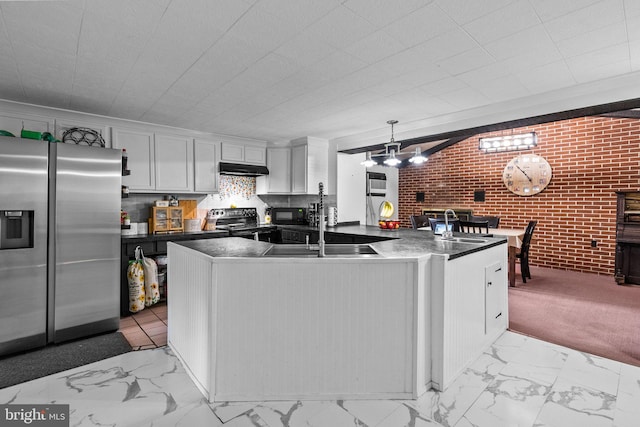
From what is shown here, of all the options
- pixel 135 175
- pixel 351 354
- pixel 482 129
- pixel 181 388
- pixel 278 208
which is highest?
pixel 482 129

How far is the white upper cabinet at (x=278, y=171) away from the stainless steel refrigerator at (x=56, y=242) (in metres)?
2.38

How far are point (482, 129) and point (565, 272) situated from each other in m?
3.21

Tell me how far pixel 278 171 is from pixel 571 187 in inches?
180

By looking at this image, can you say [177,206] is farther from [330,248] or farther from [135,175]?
[330,248]

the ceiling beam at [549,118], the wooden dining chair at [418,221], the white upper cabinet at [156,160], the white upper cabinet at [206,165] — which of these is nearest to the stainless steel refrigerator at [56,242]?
the white upper cabinet at [156,160]

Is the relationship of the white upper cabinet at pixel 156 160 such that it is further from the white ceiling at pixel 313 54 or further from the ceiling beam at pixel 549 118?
the ceiling beam at pixel 549 118

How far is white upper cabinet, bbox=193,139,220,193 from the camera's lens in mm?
4504

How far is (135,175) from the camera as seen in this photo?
13.1ft

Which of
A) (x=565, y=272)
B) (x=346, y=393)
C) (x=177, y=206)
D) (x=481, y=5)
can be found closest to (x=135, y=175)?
(x=177, y=206)

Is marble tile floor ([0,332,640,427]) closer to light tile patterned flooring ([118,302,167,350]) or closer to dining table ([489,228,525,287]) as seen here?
light tile patterned flooring ([118,302,167,350])

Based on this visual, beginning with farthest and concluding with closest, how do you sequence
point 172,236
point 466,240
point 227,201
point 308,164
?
point 227,201, point 308,164, point 172,236, point 466,240

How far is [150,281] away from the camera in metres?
3.76

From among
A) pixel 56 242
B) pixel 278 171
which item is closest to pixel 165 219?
pixel 56 242

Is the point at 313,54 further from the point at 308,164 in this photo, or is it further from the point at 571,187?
the point at 571,187
